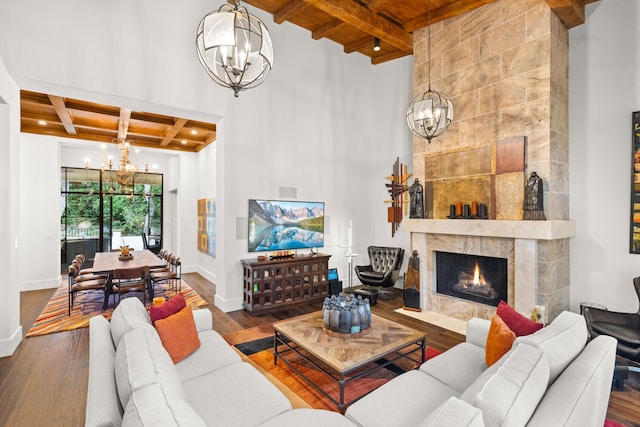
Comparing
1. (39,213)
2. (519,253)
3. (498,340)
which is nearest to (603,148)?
(519,253)

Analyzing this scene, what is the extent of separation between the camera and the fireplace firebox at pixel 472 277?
4.62 m

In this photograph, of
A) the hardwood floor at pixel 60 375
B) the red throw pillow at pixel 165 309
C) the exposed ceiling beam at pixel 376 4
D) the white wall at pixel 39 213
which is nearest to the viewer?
the hardwood floor at pixel 60 375

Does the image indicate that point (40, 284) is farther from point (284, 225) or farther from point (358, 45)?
point (358, 45)

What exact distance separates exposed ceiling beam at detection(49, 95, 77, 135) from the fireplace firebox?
22.0ft

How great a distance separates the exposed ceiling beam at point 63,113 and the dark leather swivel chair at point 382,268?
5.89m

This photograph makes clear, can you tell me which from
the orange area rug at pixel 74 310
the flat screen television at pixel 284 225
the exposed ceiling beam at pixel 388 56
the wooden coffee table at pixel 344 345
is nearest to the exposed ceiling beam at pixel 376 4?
the exposed ceiling beam at pixel 388 56

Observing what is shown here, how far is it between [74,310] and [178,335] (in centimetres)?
405

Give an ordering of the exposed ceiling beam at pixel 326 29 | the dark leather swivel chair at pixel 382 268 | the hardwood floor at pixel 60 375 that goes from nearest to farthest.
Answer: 1. the hardwood floor at pixel 60 375
2. the exposed ceiling beam at pixel 326 29
3. the dark leather swivel chair at pixel 382 268

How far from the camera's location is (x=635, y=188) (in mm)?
3994

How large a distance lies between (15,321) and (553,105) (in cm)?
734

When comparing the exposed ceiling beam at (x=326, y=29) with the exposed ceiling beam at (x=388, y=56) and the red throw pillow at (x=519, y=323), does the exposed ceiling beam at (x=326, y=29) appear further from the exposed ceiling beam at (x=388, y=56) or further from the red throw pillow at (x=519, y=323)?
the red throw pillow at (x=519, y=323)

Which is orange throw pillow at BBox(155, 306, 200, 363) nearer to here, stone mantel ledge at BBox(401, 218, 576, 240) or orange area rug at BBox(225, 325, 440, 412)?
orange area rug at BBox(225, 325, 440, 412)

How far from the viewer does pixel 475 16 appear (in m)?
4.84

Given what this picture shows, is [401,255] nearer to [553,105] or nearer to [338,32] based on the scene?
[553,105]
